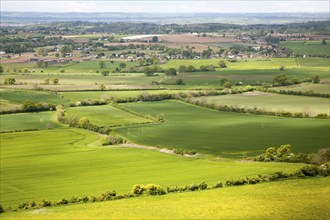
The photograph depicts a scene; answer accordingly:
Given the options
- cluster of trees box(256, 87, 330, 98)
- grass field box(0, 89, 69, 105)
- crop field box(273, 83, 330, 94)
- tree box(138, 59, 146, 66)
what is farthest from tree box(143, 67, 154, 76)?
grass field box(0, 89, 69, 105)

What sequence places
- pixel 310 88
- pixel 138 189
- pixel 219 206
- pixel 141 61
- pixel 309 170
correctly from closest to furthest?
pixel 219 206
pixel 138 189
pixel 309 170
pixel 310 88
pixel 141 61

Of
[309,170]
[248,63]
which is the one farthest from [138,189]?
[248,63]

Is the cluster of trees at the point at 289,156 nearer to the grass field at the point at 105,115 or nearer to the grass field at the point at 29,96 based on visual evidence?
the grass field at the point at 105,115

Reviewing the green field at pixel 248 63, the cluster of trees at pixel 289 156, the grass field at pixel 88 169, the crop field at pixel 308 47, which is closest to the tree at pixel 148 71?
the green field at pixel 248 63

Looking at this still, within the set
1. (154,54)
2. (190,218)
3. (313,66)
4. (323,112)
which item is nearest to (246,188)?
(190,218)

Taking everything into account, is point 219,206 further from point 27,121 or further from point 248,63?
point 248,63

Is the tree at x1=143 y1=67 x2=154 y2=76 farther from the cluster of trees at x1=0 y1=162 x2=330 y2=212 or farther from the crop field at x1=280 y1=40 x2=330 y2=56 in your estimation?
the cluster of trees at x1=0 y1=162 x2=330 y2=212
